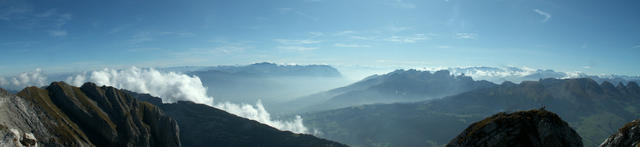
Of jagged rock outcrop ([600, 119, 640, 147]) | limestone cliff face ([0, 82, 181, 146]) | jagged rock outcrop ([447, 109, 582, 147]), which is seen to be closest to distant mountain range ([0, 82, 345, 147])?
limestone cliff face ([0, 82, 181, 146])

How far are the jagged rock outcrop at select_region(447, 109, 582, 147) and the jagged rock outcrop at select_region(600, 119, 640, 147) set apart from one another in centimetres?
372

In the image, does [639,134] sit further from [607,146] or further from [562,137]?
[562,137]

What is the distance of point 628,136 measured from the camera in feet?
97.1

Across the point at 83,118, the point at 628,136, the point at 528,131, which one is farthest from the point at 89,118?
the point at 628,136

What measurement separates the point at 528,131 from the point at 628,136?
8233 millimetres

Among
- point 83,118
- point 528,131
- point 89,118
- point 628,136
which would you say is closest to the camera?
point 628,136

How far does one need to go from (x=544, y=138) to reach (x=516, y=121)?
3197 mm

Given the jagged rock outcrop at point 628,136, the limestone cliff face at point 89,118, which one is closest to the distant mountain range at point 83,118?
the limestone cliff face at point 89,118

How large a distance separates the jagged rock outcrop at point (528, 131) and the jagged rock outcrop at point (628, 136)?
372 centimetres

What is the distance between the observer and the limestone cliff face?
112 meters

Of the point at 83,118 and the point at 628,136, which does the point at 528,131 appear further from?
the point at 83,118

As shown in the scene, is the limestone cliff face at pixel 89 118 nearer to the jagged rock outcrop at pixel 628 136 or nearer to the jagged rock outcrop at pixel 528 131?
the jagged rock outcrop at pixel 528 131

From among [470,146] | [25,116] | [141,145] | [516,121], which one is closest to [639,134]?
[516,121]

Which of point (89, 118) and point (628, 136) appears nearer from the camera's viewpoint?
point (628, 136)
